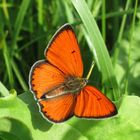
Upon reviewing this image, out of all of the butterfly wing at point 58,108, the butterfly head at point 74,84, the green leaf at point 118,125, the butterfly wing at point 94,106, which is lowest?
the green leaf at point 118,125

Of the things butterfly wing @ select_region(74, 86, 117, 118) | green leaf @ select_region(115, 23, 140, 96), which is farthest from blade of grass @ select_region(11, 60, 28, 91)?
butterfly wing @ select_region(74, 86, 117, 118)

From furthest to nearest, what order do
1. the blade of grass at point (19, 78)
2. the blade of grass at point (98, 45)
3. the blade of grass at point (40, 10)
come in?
the blade of grass at point (40, 10), the blade of grass at point (19, 78), the blade of grass at point (98, 45)

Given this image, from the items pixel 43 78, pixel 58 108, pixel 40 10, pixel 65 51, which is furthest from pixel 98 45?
pixel 40 10

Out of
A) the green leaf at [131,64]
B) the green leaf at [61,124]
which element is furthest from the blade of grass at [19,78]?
the green leaf at [61,124]

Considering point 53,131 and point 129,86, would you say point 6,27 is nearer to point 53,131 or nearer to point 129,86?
point 129,86

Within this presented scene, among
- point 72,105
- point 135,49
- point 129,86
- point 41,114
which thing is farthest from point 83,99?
point 135,49

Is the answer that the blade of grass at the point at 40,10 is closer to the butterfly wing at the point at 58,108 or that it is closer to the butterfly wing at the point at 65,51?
the butterfly wing at the point at 65,51
